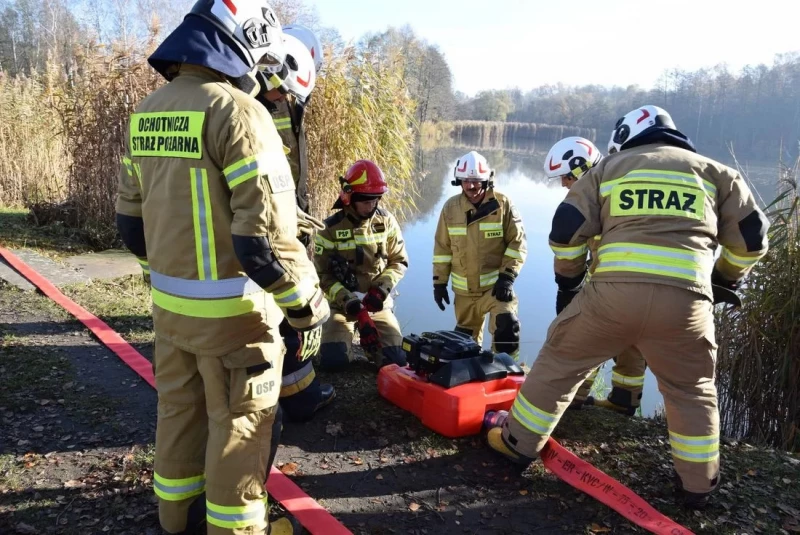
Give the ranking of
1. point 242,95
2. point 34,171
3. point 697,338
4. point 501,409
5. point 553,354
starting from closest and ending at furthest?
1. point 242,95
2. point 697,338
3. point 553,354
4. point 501,409
5. point 34,171

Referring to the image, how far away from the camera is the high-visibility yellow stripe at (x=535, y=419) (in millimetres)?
2852

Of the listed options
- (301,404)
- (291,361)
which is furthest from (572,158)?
(301,404)

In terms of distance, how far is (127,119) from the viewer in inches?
281

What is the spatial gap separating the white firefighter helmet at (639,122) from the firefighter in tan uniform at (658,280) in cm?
13

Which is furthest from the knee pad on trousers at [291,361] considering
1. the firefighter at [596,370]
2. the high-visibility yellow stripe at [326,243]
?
the firefighter at [596,370]

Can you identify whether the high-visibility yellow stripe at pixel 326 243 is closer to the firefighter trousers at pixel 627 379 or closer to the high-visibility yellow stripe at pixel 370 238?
the high-visibility yellow stripe at pixel 370 238

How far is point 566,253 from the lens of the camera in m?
2.92

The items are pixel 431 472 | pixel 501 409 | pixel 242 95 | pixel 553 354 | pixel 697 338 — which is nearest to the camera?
pixel 242 95

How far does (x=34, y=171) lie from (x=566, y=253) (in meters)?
9.94

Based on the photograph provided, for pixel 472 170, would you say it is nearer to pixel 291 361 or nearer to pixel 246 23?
pixel 291 361

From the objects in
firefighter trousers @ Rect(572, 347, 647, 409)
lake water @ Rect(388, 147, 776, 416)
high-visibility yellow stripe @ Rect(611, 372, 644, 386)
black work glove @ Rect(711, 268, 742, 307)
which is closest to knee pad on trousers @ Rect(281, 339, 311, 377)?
firefighter trousers @ Rect(572, 347, 647, 409)

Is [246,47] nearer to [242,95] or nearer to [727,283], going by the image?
[242,95]

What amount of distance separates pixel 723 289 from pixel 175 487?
114 inches

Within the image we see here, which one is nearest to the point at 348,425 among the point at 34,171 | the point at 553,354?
the point at 553,354
